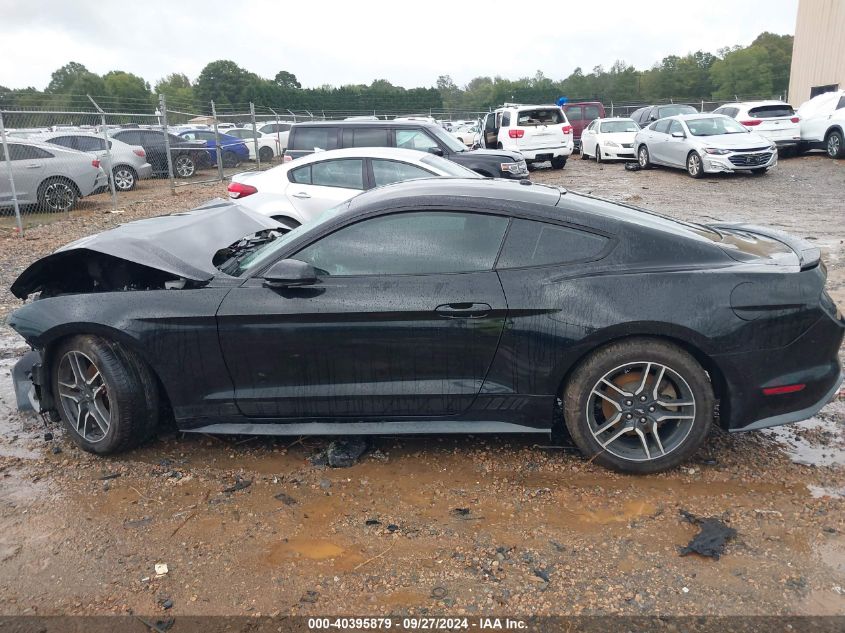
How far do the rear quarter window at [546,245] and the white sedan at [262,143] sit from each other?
77.0 ft

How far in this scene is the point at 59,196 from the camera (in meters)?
14.1

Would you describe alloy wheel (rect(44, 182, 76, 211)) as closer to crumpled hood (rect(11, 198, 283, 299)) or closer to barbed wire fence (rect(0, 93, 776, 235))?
barbed wire fence (rect(0, 93, 776, 235))

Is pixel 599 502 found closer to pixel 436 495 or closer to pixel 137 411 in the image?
pixel 436 495

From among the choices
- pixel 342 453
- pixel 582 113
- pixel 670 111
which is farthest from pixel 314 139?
pixel 582 113

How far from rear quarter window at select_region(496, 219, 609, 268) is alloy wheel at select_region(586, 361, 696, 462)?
→ 63 cm

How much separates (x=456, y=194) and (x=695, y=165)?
49.2 ft

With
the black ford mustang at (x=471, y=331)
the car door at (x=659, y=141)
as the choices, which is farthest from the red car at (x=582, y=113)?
the black ford mustang at (x=471, y=331)

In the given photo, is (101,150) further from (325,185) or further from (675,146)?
(675,146)

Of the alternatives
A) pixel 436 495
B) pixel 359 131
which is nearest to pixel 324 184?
pixel 359 131

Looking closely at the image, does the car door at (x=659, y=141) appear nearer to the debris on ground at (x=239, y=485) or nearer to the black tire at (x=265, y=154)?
the black tire at (x=265, y=154)

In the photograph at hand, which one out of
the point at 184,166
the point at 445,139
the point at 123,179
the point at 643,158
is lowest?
the point at 643,158

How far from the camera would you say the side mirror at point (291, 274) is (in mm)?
3645

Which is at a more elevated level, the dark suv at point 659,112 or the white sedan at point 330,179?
the dark suv at point 659,112

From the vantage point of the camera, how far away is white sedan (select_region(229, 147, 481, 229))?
8523mm
